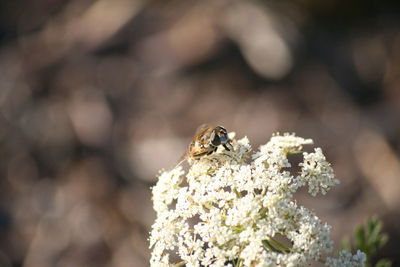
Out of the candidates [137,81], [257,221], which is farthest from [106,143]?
[257,221]

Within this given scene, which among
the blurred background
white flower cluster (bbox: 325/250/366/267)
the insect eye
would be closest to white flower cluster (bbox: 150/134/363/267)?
white flower cluster (bbox: 325/250/366/267)

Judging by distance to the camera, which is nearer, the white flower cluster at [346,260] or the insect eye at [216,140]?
the white flower cluster at [346,260]

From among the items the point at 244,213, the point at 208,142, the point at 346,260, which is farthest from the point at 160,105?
the point at 346,260

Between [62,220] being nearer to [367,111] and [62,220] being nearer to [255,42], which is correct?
[255,42]

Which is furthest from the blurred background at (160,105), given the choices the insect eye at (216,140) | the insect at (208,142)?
the insect eye at (216,140)

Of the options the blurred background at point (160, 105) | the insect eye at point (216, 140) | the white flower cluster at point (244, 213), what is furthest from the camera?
the blurred background at point (160, 105)

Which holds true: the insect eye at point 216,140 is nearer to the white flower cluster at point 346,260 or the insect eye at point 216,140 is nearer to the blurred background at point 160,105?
the white flower cluster at point 346,260

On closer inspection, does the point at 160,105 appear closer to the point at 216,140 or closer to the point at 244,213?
the point at 216,140
